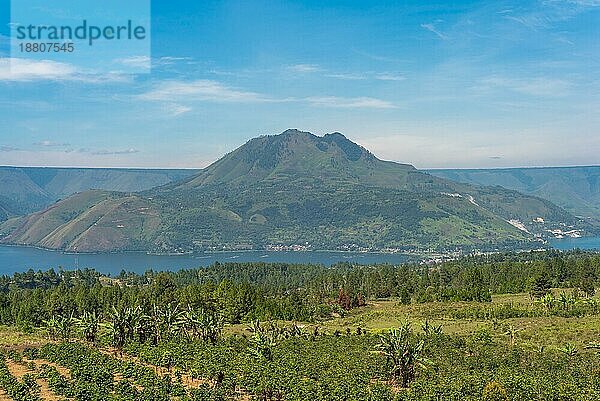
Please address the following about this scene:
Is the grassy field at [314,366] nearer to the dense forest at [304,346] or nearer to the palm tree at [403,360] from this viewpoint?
the dense forest at [304,346]

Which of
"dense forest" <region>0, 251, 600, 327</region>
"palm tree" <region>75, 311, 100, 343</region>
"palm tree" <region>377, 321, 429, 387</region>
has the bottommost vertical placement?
"dense forest" <region>0, 251, 600, 327</region>

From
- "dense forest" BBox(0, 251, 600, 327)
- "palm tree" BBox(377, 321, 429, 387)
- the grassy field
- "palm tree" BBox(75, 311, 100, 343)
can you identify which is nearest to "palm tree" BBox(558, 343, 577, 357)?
the grassy field

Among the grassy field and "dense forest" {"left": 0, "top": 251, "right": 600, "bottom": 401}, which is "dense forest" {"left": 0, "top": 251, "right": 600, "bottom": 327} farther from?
the grassy field

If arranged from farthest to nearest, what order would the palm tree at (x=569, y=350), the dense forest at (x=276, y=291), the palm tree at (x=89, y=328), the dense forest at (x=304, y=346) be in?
1. the dense forest at (x=276, y=291)
2. the palm tree at (x=89, y=328)
3. the palm tree at (x=569, y=350)
4. the dense forest at (x=304, y=346)

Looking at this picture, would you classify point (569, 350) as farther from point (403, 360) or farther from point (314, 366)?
point (314, 366)

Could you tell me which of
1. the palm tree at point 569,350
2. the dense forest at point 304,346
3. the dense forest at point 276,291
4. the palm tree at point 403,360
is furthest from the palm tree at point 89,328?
the palm tree at point 569,350

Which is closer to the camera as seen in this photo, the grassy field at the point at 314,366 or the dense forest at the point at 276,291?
the grassy field at the point at 314,366

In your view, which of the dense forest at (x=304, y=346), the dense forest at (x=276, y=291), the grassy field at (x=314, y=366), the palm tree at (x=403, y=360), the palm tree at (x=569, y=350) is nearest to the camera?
the grassy field at (x=314, y=366)

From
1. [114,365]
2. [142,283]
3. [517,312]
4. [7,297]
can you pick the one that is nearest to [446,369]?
[114,365]

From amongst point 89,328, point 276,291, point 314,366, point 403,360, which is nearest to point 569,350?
point 403,360

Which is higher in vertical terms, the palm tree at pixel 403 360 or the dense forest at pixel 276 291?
the palm tree at pixel 403 360

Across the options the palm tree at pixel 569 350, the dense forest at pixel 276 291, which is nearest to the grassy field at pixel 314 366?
the palm tree at pixel 569 350

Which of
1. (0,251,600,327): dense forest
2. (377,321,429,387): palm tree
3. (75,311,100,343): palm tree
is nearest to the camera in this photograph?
(377,321,429,387): palm tree

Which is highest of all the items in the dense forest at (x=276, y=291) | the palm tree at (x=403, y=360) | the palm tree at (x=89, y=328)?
the palm tree at (x=403, y=360)
